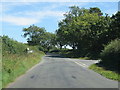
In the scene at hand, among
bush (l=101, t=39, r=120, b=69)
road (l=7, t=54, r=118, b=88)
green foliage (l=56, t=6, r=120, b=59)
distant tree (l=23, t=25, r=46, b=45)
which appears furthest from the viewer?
distant tree (l=23, t=25, r=46, b=45)

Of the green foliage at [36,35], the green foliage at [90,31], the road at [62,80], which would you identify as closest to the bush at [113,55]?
the road at [62,80]

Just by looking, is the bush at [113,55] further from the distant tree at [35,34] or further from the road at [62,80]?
the distant tree at [35,34]

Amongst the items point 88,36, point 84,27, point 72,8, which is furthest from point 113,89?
point 72,8

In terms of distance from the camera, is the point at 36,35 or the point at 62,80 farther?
the point at 36,35

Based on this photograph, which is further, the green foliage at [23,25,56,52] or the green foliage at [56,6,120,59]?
the green foliage at [23,25,56,52]

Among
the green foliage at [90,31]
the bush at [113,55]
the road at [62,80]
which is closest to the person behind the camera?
the road at [62,80]

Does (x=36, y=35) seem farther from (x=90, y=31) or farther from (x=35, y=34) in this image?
(x=90, y=31)

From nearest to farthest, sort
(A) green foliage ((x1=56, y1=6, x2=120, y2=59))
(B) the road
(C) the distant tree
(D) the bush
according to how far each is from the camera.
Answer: (B) the road
(D) the bush
(A) green foliage ((x1=56, y1=6, x2=120, y2=59))
(C) the distant tree

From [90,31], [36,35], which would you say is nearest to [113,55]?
[90,31]

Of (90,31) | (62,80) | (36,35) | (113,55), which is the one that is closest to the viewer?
(62,80)

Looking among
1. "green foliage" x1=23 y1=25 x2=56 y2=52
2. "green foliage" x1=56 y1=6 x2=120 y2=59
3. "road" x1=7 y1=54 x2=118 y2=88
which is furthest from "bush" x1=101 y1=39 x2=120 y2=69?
"green foliage" x1=23 y1=25 x2=56 y2=52

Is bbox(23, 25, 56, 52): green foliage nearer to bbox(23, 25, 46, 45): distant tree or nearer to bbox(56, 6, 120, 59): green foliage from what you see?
bbox(23, 25, 46, 45): distant tree

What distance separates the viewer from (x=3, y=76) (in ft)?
53.2

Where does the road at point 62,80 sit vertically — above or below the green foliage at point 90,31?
below
